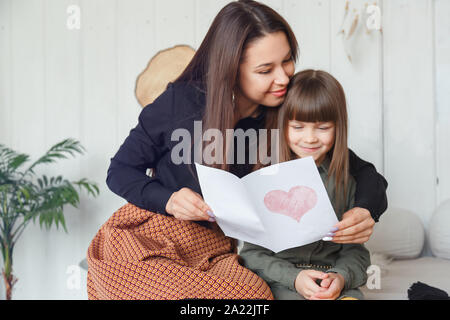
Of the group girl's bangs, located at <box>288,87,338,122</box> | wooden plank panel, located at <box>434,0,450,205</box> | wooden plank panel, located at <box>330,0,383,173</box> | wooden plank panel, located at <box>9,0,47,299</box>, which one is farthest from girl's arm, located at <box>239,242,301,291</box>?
wooden plank panel, located at <box>9,0,47,299</box>

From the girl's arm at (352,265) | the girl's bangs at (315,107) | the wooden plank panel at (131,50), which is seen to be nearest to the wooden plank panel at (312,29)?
the wooden plank panel at (131,50)

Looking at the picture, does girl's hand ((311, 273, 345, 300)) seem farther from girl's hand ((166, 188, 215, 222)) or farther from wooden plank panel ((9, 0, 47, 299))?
wooden plank panel ((9, 0, 47, 299))

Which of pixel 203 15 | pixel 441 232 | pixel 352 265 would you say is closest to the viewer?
pixel 352 265

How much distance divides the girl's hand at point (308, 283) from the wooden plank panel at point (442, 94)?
1.31 meters

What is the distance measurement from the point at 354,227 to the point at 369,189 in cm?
20

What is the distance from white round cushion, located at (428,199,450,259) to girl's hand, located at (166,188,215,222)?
128 centimetres

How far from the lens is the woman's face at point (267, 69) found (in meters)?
1.17

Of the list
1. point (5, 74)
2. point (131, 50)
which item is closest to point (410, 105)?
point (131, 50)

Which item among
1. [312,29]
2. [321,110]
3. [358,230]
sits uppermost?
[312,29]

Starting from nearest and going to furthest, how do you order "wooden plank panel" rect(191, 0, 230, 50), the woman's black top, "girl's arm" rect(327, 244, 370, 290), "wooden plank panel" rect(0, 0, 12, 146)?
"girl's arm" rect(327, 244, 370, 290) < the woman's black top < "wooden plank panel" rect(191, 0, 230, 50) < "wooden plank panel" rect(0, 0, 12, 146)

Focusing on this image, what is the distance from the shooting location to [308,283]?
3.36 ft

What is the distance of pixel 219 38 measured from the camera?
47.2 inches

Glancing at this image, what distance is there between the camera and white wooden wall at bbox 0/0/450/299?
6.81 feet

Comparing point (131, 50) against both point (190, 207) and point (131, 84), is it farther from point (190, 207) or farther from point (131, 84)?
point (190, 207)
